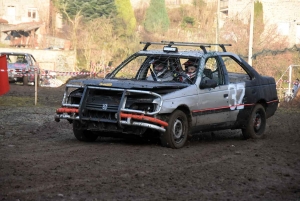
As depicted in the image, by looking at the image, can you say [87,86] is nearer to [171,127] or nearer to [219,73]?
[171,127]

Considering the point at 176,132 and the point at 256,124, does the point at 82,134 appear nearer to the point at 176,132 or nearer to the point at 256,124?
the point at 176,132

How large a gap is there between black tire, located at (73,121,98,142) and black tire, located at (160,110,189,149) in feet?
4.65

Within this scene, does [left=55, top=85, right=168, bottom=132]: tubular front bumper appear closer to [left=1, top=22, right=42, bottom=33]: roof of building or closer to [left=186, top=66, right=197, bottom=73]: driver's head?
[left=186, top=66, right=197, bottom=73]: driver's head

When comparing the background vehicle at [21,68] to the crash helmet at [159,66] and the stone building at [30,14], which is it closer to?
the crash helmet at [159,66]

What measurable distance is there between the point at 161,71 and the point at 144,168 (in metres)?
3.86

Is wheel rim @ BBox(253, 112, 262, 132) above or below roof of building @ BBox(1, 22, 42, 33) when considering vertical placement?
below

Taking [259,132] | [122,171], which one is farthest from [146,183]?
[259,132]

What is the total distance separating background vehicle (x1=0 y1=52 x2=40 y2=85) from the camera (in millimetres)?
31172

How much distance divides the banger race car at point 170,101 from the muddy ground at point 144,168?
1.00 ft

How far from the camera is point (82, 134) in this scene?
1150 cm

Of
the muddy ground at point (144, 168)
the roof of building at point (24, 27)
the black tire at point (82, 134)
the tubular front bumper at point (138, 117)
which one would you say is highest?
the roof of building at point (24, 27)

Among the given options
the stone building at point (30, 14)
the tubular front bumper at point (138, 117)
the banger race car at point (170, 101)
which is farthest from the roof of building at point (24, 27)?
the tubular front bumper at point (138, 117)

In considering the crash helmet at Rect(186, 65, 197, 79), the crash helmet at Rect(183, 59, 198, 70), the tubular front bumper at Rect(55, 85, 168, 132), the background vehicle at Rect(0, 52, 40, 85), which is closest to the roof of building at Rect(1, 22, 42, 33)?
the background vehicle at Rect(0, 52, 40, 85)

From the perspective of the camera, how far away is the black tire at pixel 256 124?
42.2 ft
